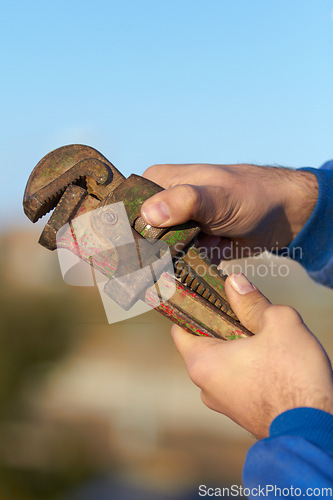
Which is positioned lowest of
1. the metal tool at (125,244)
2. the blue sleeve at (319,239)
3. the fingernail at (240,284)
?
the blue sleeve at (319,239)

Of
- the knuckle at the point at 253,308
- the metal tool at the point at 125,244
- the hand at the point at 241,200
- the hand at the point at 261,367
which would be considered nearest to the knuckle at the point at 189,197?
the hand at the point at 241,200

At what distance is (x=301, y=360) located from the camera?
1.73 meters

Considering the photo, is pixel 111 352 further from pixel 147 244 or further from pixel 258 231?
pixel 147 244

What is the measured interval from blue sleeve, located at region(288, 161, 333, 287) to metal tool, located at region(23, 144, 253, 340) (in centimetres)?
148

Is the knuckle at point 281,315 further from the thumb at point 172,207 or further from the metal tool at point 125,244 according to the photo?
the thumb at point 172,207

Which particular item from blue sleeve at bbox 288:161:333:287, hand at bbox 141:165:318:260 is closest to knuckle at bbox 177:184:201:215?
hand at bbox 141:165:318:260

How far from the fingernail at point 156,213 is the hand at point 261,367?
461 mm

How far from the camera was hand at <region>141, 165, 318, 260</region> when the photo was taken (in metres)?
2.23

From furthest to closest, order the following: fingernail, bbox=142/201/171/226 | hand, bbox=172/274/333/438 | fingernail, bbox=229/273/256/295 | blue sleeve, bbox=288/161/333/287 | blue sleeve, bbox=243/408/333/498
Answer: blue sleeve, bbox=288/161/333/287, fingernail, bbox=229/273/256/295, fingernail, bbox=142/201/171/226, hand, bbox=172/274/333/438, blue sleeve, bbox=243/408/333/498

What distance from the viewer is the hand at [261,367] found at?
1680 mm

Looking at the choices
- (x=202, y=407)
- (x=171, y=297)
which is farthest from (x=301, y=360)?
(x=202, y=407)

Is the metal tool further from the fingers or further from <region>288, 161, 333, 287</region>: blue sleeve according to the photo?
<region>288, 161, 333, 287</region>: blue sleeve

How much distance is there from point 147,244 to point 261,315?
0.61 m

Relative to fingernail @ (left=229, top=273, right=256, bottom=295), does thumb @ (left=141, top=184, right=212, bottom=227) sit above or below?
above
